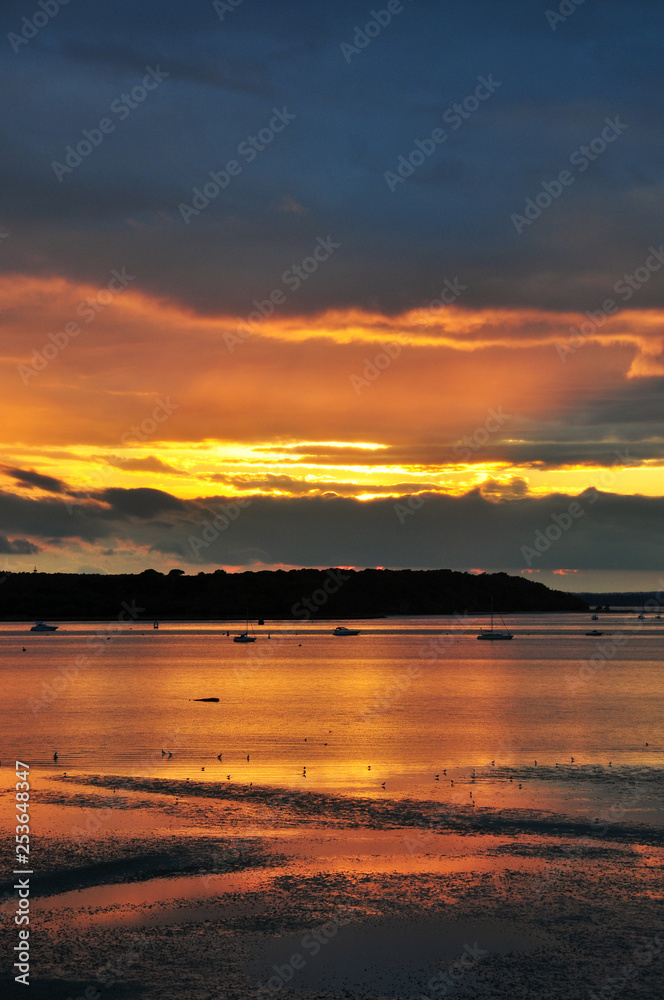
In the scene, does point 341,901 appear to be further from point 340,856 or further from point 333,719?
point 333,719

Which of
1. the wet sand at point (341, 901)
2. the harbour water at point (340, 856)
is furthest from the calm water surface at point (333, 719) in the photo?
the wet sand at point (341, 901)

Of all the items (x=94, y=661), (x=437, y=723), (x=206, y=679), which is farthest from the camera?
(x=94, y=661)

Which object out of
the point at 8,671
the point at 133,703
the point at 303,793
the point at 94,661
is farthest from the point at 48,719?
the point at 94,661

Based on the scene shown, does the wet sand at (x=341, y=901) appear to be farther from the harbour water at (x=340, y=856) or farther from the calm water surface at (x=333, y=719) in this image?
the calm water surface at (x=333, y=719)

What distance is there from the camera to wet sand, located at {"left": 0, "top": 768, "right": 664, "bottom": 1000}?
17156 mm

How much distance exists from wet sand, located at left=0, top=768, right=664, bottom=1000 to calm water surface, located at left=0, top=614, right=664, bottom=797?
6.75 m

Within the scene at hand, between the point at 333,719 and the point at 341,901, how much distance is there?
41.0 metres

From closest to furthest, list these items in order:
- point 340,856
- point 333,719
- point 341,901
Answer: point 341,901 < point 340,856 < point 333,719

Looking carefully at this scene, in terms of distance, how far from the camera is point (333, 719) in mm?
61781

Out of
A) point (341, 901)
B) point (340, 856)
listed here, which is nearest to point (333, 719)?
point (340, 856)

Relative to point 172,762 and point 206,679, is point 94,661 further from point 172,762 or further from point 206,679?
point 172,762

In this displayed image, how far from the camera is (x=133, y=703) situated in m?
75.5

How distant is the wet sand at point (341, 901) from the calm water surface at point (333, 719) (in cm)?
675

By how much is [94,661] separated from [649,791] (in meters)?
121
